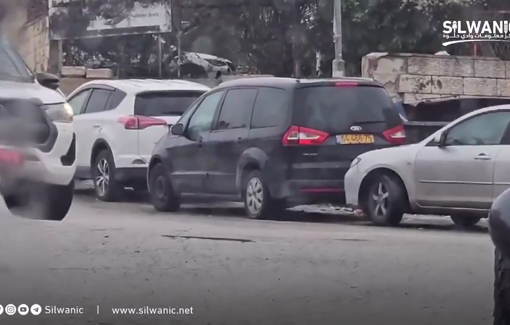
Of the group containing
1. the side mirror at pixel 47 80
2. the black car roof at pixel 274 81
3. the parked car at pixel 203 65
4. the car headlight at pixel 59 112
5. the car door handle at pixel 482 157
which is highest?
the parked car at pixel 203 65

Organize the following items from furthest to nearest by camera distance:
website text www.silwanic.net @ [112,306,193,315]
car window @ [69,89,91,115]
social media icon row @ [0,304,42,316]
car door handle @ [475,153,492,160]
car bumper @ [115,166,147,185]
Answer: car door handle @ [475,153,492,160]
car bumper @ [115,166,147,185]
car window @ [69,89,91,115]
website text www.silwanic.net @ [112,306,193,315]
social media icon row @ [0,304,42,316]

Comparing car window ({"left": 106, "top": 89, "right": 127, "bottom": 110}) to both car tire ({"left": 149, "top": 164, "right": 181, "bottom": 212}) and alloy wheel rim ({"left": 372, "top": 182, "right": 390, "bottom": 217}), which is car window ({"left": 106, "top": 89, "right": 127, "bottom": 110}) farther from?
alloy wheel rim ({"left": 372, "top": 182, "right": 390, "bottom": 217})

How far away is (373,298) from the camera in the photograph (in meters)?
4.79

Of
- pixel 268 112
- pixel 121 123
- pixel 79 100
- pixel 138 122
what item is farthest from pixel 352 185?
pixel 79 100

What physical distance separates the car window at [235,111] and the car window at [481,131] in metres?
1.22

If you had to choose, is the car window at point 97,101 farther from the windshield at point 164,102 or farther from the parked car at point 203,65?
the parked car at point 203,65

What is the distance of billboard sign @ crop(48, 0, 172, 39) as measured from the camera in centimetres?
433

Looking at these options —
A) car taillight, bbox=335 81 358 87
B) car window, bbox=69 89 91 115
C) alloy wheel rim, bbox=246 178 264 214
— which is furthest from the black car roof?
car window, bbox=69 89 91 115

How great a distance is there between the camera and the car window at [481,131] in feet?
22.7

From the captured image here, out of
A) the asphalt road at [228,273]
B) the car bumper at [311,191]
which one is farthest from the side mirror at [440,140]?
the asphalt road at [228,273]

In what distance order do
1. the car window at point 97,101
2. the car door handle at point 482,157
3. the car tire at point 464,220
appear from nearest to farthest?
the car window at point 97,101 < the car tire at point 464,220 < the car door handle at point 482,157

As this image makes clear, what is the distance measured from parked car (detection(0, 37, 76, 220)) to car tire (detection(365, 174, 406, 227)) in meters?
3.16

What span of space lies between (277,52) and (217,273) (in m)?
1.04

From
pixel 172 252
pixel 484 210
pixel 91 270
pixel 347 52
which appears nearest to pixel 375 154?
A: pixel 484 210
